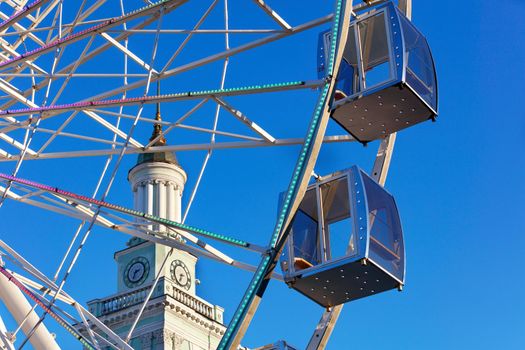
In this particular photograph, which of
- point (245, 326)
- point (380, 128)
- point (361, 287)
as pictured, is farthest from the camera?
point (380, 128)

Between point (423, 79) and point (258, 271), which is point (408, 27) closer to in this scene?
point (423, 79)

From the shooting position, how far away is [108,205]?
20250 mm

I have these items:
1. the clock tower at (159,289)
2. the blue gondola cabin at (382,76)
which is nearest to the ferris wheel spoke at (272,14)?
the blue gondola cabin at (382,76)

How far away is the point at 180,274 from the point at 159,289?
89 centimetres

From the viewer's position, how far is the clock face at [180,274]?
43.1 meters

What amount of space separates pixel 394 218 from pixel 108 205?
3.90 meters

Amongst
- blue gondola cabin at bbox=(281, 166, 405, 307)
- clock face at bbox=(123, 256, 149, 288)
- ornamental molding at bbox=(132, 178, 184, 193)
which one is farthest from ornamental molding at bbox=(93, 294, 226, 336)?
blue gondola cabin at bbox=(281, 166, 405, 307)

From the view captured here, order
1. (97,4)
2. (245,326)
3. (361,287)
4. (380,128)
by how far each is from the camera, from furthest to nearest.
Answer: (97,4)
(380,128)
(361,287)
(245,326)

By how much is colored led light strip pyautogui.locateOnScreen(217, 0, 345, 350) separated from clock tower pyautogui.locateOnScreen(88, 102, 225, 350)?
21.8 meters

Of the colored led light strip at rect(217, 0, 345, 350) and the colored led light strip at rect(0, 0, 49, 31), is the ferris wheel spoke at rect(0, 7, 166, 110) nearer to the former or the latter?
the colored led light strip at rect(0, 0, 49, 31)

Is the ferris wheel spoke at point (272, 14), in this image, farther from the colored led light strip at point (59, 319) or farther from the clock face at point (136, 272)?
the clock face at point (136, 272)

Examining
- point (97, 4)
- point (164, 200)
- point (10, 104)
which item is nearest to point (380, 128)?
point (97, 4)

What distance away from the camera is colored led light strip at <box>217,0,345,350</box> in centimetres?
1764

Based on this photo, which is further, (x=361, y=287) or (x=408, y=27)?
(x=408, y=27)
